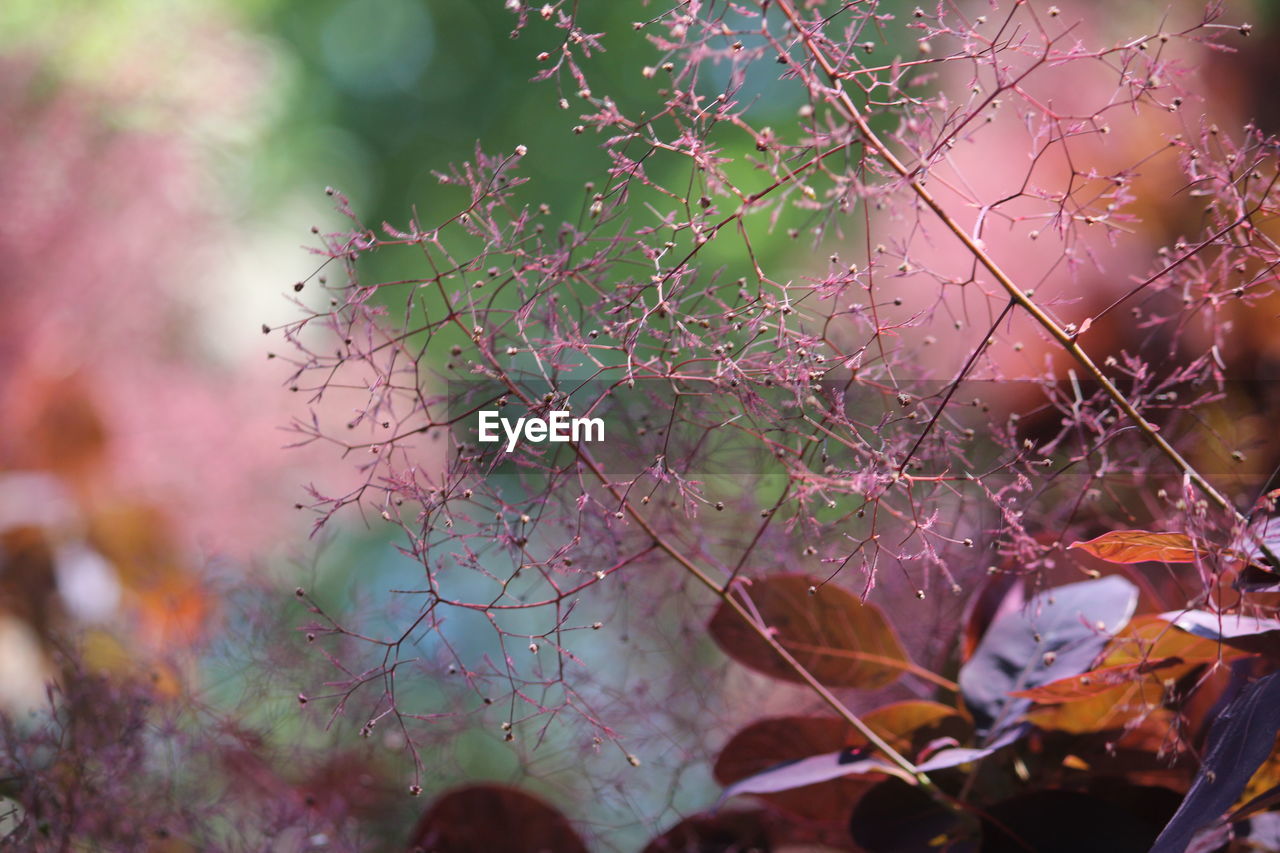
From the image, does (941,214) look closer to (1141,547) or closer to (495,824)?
(1141,547)

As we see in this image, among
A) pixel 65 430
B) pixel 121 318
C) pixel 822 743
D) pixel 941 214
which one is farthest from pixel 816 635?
pixel 121 318

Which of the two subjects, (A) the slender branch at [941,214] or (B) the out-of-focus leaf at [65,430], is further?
(B) the out-of-focus leaf at [65,430]

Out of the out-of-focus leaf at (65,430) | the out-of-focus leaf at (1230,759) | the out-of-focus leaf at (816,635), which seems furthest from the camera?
the out-of-focus leaf at (65,430)

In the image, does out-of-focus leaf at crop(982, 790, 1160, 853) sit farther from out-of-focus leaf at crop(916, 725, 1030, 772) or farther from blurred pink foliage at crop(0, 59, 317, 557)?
blurred pink foliage at crop(0, 59, 317, 557)

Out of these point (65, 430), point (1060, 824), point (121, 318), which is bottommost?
point (1060, 824)

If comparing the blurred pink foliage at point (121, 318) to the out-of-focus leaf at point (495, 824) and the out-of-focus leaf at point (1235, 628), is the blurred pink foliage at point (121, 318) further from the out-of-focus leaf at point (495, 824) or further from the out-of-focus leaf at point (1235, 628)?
the out-of-focus leaf at point (1235, 628)

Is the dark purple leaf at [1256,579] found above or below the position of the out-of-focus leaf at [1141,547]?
below

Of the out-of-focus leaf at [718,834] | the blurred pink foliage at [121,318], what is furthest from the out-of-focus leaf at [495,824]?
the blurred pink foliage at [121,318]
